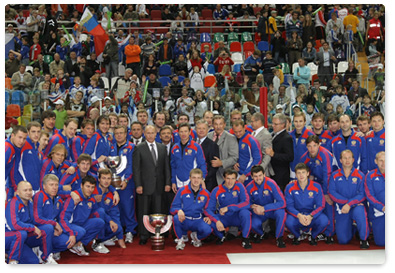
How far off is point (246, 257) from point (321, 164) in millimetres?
1588

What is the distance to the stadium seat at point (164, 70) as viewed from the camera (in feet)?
36.7

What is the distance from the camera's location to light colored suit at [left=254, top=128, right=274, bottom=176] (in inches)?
270

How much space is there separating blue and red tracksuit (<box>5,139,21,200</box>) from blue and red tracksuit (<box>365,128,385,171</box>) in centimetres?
387

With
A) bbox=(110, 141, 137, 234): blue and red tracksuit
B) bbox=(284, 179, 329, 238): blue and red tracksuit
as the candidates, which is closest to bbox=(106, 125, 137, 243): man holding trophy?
bbox=(110, 141, 137, 234): blue and red tracksuit

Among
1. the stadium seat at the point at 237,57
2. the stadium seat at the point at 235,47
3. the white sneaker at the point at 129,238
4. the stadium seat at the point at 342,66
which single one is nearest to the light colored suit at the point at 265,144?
the white sneaker at the point at 129,238

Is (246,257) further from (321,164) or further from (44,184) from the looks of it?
(44,184)

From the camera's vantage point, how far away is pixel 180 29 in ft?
42.7

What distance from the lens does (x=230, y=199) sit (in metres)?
6.55

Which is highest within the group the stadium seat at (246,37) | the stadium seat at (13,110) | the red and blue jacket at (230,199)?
the stadium seat at (246,37)

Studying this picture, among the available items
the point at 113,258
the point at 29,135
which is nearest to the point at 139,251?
the point at 113,258

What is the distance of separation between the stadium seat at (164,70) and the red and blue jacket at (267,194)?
4.88 metres

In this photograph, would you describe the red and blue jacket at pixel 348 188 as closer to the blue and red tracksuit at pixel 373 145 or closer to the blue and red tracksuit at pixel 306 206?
the blue and red tracksuit at pixel 306 206

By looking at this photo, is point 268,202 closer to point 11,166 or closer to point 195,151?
point 195,151

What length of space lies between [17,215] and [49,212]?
0.42 m
